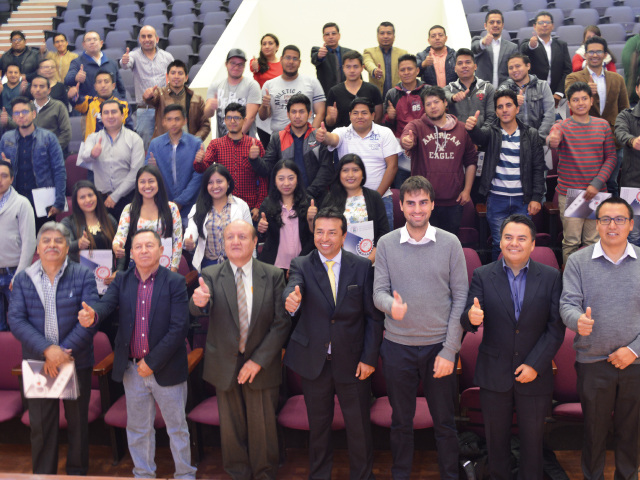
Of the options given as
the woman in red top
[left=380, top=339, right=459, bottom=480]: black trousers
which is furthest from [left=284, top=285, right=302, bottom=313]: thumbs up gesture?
the woman in red top

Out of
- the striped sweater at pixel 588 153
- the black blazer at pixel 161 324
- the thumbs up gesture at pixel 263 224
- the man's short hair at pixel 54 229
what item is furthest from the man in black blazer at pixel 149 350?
the striped sweater at pixel 588 153

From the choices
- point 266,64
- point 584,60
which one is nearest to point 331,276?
point 266,64

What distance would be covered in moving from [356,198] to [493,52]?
2.41m

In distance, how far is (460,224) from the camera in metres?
4.17

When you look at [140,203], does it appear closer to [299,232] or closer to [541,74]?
[299,232]

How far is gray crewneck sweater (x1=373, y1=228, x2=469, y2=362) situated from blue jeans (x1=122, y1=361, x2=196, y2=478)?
1086 millimetres

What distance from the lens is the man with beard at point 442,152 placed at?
3791 mm

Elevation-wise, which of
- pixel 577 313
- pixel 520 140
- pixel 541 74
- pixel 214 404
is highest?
pixel 541 74

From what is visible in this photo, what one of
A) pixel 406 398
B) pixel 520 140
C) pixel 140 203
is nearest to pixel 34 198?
pixel 140 203

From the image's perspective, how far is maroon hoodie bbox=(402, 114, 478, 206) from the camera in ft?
12.5

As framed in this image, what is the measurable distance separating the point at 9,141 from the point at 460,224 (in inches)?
129

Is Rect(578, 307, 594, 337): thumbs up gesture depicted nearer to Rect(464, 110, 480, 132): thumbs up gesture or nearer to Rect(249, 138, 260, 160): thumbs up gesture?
Rect(464, 110, 480, 132): thumbs up gesture

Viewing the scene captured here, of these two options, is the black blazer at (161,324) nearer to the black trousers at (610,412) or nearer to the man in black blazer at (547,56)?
the black trousers at (610,412)

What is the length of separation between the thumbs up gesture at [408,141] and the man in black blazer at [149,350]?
176cm
